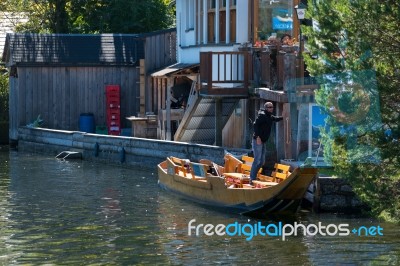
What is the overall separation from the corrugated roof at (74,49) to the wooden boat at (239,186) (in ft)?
45.6

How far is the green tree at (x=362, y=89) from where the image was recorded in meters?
16.5

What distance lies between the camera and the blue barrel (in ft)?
132

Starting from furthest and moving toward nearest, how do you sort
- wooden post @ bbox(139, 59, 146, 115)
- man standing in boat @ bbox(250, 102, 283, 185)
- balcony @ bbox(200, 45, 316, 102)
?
wooden post @ bbox(139, 59, 146, 115), balcony @ bbox(200, 45, 316, 102), man standing in boat @ bbox(250, 102, 283, 185)

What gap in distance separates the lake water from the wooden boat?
11.1 inches

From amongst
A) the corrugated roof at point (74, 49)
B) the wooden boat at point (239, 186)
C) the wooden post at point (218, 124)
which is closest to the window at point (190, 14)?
the corrugated roof at point (74, 49)

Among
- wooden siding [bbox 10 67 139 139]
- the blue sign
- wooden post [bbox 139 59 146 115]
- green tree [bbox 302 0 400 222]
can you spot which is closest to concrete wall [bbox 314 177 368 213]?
green tree [bbox 302 0 400 222]

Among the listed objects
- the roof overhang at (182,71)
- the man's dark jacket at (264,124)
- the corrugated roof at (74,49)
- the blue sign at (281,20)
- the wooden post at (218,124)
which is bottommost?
the wooden post at (218,124)

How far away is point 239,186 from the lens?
24.1 meters

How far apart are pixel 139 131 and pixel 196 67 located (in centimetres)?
316

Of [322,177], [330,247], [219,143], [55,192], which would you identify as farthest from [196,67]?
[330,247]

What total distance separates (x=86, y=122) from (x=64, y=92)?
1.35m

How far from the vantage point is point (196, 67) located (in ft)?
117

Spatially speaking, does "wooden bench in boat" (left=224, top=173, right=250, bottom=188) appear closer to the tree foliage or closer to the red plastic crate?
the red plastic crate

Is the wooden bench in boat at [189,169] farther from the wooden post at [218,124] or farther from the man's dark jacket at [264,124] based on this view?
the wooden post at [218,124]
